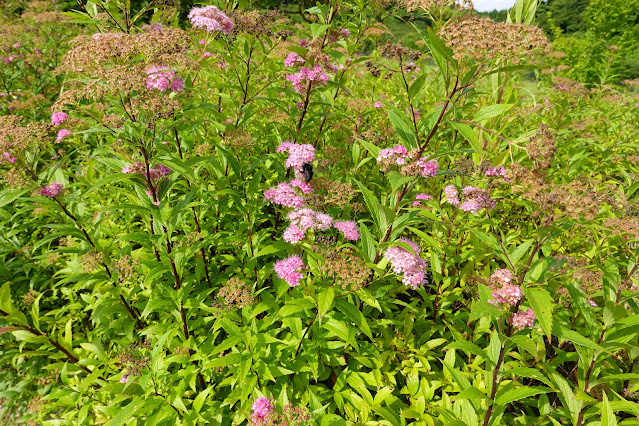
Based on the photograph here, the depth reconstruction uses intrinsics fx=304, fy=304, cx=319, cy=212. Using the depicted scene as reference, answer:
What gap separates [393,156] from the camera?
2230 millimetres

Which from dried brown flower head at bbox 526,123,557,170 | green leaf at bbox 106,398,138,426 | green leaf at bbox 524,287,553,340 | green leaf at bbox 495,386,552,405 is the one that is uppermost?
dried brown flower head at bbox 526,123,557,170

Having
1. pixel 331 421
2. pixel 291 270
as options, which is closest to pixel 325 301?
pixel 291 270

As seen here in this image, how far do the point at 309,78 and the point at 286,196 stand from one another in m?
1.07

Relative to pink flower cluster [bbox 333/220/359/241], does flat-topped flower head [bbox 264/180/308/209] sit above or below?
above

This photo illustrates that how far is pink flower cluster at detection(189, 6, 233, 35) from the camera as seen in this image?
2660mm

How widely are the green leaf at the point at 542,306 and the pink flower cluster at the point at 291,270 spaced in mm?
1467

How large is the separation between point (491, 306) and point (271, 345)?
164 centimetres

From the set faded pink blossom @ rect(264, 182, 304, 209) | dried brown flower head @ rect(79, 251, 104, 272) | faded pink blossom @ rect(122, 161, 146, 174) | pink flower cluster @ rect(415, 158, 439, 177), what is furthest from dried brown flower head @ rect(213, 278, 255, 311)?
pink flower cluster @ rect(415, 158, 439, 177)

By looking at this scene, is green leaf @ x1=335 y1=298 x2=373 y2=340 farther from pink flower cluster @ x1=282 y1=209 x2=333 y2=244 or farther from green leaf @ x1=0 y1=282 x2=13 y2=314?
green leaf @ x1=0 y1=282 x2=13 y2=314

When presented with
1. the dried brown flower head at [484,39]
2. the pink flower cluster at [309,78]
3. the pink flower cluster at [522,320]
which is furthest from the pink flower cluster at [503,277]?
the pink flower cluster at [309,78]

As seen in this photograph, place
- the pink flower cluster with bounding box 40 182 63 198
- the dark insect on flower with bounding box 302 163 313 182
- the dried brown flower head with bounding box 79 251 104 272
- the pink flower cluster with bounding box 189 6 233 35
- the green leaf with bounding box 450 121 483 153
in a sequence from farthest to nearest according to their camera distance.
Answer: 1. the dark insect on flower with bounding box 302 163 313 182
2. the pink flower cluster with bounding box 189 6 233 35
3. the pink flower cluster with bounding box 40 182 63 198
4. the dried brown flower head with bounding box 79 251 104 272
5. the green leaf with bounding box 450 121 483 153

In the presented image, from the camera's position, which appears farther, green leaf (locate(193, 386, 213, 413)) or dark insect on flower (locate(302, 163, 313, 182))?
dark insect on flower (locate(302, 163, 313, 182))

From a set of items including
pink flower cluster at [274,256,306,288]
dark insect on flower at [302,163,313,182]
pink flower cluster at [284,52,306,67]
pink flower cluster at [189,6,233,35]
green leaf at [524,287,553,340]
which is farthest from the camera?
pink flower cluster at [284,52,306,67]

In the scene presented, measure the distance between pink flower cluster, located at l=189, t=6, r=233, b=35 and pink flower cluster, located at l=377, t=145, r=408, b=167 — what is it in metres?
1.86
